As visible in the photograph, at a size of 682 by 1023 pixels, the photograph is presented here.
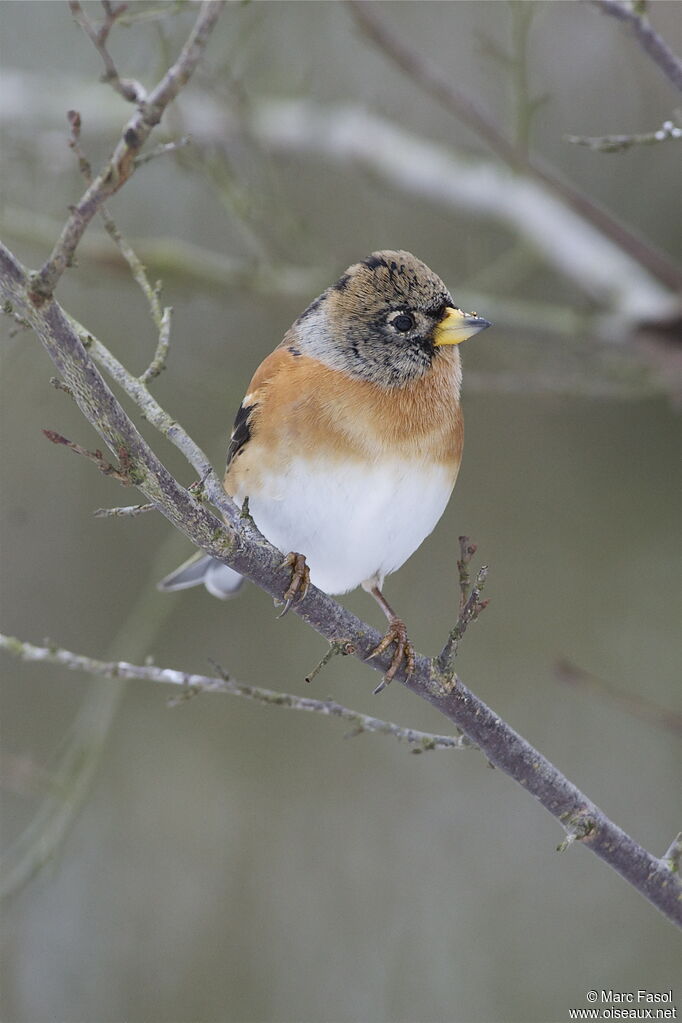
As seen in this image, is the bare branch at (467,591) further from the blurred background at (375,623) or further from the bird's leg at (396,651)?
the blurred background at (375,623)

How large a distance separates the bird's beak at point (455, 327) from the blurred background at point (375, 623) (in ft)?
5.86

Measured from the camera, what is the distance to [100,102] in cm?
561

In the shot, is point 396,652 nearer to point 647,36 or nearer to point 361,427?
point 361,427

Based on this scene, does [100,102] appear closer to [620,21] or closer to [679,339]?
[679,339]

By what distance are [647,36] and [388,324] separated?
1.16 m

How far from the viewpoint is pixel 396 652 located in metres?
2.58

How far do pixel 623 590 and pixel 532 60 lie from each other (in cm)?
309

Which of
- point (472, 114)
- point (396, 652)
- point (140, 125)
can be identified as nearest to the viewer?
point (140, 125)

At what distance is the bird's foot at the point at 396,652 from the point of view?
8.24 ft

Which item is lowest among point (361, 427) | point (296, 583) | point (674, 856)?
point (674, 856)

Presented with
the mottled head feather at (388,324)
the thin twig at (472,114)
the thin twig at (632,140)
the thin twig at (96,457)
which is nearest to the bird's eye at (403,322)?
the mottled head feather at (388,324)

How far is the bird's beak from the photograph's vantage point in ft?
10.1

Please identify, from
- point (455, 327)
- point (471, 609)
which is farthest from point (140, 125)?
point (455, 327)

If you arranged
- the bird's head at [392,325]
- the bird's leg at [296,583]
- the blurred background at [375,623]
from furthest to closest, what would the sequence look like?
the blurred background at [375,623]
the bird's head at [392,325]
the bird's leg at [296,583]
